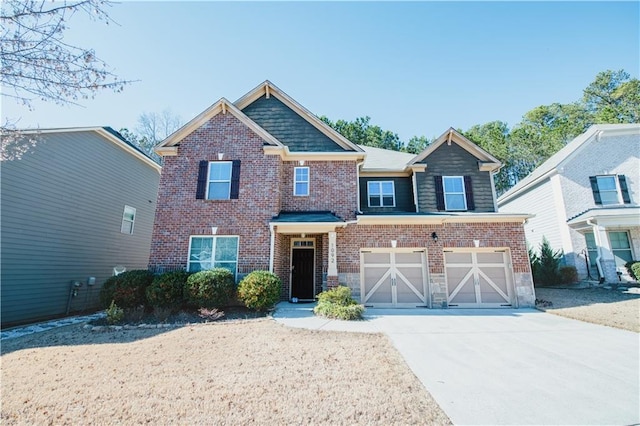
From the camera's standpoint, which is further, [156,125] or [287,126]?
[156,125]

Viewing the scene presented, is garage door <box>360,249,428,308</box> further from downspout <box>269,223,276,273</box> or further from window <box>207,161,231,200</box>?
window <box>207,161,231,200</box>

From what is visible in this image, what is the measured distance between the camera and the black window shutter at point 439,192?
12.8 metres

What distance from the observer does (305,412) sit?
337 centimetres

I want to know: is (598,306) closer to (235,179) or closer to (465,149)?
(465,149)

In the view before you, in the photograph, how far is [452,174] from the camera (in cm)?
1327

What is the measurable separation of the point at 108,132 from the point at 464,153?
56.6 ft

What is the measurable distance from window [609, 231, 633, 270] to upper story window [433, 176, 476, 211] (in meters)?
8.42

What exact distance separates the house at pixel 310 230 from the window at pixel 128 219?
16.7 feet

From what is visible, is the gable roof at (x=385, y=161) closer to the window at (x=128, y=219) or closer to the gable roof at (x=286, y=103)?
the gable roof at (x=286, y=103)

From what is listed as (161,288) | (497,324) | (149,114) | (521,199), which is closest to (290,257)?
(161,288)

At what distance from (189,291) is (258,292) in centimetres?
224

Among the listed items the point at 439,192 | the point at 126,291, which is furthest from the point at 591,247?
the point at 126,291

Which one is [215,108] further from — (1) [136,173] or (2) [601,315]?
(2) [601,315]

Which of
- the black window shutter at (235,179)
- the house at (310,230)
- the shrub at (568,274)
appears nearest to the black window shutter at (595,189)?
the shrub at (568,274)
